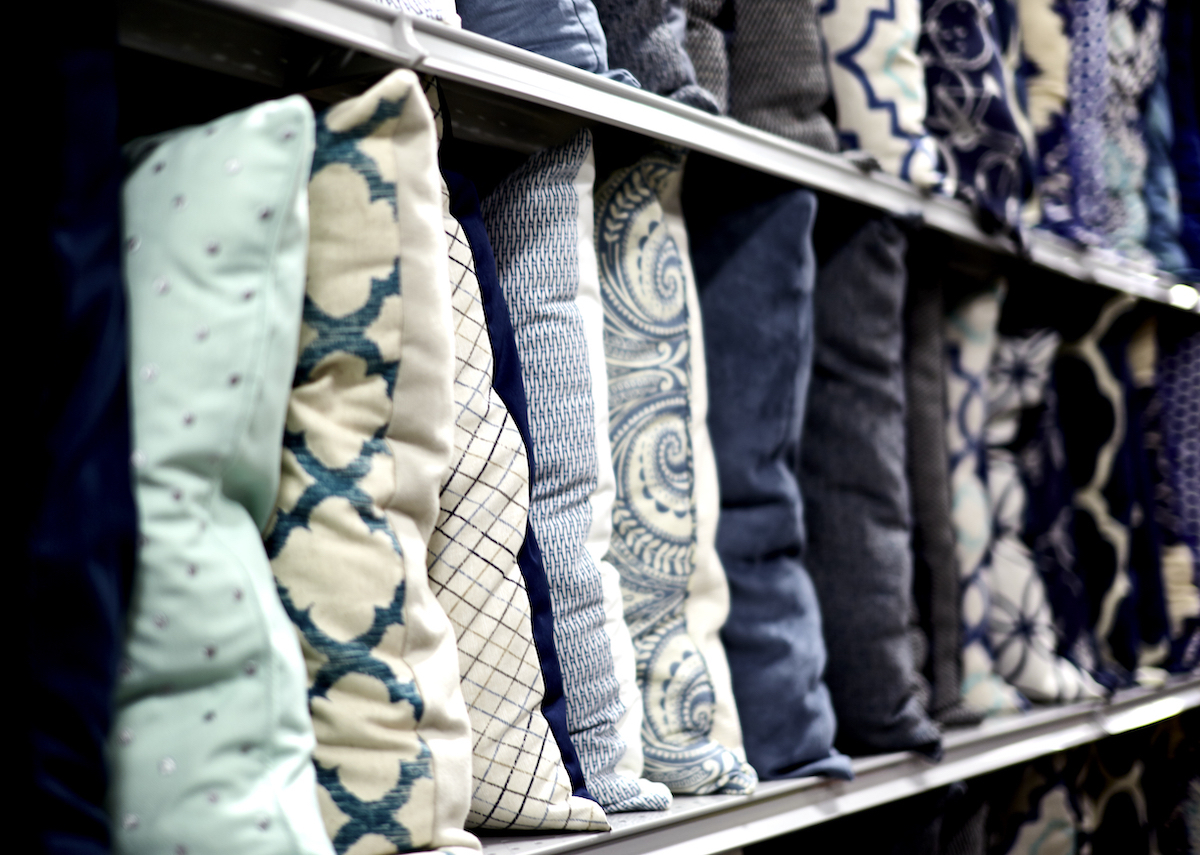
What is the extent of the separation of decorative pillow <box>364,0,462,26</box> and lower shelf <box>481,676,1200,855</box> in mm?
632

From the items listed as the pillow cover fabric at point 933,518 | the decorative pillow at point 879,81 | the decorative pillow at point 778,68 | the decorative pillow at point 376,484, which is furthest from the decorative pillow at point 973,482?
the decorative pillow at point 376,484

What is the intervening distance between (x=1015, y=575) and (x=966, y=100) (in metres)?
0.66

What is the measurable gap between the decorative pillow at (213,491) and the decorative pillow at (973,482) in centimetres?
100

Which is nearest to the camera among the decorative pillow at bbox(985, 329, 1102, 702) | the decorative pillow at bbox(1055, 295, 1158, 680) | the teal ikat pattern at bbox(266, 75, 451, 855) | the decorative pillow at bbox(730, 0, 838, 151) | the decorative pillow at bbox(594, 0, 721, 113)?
the teal ikat pattern at bbox(266, 75, 451, 855)

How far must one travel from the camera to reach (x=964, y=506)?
1.38 m

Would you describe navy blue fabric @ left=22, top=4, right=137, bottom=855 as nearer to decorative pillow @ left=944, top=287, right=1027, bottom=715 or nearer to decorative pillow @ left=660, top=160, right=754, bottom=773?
decorative pillow @ left=660, top=160, right=754, bottom=773

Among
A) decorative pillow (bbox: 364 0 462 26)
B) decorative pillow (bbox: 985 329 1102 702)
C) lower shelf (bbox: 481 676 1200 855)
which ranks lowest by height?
lower shelf (bbox: 481 676 1200 855)

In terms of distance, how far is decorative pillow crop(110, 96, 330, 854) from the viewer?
21.5 inches

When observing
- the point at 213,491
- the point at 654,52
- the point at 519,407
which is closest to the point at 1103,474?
the point at 654,52

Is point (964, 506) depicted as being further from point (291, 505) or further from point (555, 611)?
point (291, 505)

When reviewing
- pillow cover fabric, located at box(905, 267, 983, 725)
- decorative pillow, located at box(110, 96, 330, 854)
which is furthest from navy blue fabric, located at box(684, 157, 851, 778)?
decorative pillow, located at box(110, 96, 330, 854)

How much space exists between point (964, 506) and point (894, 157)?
49 centimetres

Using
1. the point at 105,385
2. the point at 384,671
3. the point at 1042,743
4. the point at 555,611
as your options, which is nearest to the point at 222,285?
the point at 105,385

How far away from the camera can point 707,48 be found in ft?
3.47
